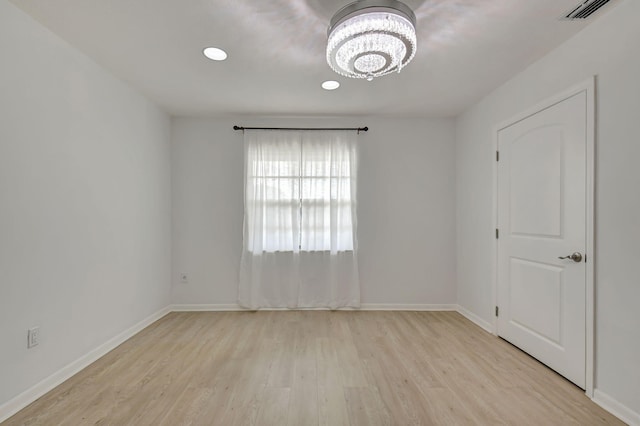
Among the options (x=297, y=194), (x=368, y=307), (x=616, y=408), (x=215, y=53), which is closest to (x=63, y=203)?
(x=215, y=53)

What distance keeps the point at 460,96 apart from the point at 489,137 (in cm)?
56

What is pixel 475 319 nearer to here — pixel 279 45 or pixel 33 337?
pixel 279 45

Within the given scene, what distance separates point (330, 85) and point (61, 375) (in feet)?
10.9

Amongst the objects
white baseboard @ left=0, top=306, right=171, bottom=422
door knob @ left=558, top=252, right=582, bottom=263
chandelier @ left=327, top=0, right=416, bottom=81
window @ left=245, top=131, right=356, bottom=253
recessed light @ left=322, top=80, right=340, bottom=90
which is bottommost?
white baseboard @ left=0, top=306, right=171, bottom=422

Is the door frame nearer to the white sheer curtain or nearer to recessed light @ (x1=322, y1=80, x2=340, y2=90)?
recessed light @ (x1=322, y1=80, x2=340, y2=90)

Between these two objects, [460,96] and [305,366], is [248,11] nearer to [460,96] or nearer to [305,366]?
[460,96]

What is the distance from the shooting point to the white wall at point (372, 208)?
3859 millimetres

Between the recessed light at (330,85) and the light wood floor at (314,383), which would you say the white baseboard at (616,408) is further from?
the recessed light at (330,85)

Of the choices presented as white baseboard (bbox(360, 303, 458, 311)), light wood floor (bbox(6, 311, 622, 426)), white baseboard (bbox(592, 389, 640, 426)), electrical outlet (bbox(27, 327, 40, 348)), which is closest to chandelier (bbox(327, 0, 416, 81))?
light wood floor (bbox(6, 311, 622, 426))

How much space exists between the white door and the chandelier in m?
1.41

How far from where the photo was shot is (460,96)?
322cm

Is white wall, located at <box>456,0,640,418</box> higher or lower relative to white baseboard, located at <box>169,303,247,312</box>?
higher

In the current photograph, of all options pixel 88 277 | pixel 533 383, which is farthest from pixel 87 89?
pixel 533 383

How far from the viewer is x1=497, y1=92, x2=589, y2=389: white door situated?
2098mm
